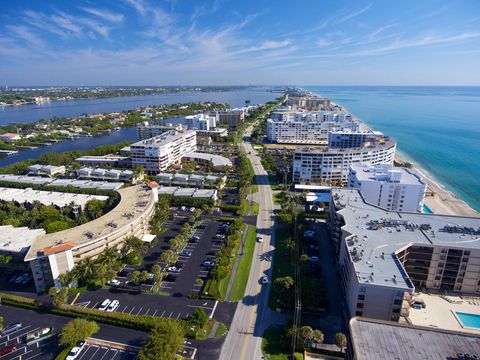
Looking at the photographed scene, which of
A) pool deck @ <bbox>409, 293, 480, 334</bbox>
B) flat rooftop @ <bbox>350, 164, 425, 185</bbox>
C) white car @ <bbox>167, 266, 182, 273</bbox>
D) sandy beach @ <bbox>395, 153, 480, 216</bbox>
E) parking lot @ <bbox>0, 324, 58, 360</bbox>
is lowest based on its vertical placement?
sandy beach @ <bbox>395, 153, 480, 216</bbox>

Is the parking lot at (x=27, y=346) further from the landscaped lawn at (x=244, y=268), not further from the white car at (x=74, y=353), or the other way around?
the landscaped lawn at (x=244, y=268)

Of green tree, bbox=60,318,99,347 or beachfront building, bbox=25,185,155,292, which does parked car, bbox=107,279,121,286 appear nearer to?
beachfront building, bbox=25,185,155,292

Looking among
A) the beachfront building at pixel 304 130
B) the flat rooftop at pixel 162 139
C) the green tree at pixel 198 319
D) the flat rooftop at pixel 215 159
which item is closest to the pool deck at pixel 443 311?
the green tree at pixel 198 319

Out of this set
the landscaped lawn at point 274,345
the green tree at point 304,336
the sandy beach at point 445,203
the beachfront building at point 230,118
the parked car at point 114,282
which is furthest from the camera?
the beachfront building at point 230,118

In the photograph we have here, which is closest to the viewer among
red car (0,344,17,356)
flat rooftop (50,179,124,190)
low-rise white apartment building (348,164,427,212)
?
red car (0,344,17,356)

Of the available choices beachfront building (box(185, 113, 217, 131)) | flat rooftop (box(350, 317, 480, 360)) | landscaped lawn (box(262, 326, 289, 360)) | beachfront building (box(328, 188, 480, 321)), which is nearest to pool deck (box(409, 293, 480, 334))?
beachfront building (box(328, 188, 480, 321))

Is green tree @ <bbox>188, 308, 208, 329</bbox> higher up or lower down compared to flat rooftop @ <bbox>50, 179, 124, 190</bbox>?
lower down

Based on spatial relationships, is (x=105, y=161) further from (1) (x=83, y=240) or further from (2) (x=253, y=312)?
(2) (x=253, y=312)
